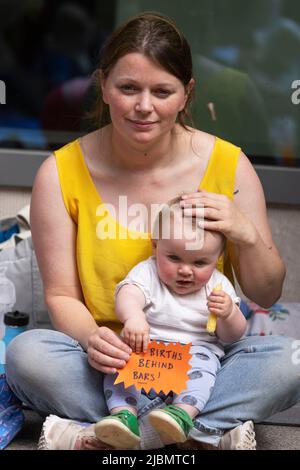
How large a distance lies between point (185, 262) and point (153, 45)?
46 centimetres

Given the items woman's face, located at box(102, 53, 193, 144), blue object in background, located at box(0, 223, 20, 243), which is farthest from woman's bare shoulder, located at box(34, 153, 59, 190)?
blue object in background, located at box(0, 223, 20, 243)

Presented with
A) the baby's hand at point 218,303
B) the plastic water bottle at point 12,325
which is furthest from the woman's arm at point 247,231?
the plastic water bottle at point 12,325

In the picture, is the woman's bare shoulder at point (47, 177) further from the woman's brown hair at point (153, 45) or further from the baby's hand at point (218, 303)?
the baby's hand at point (218, 303)

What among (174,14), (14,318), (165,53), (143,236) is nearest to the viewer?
(165,53)

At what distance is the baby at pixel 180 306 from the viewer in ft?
6.37

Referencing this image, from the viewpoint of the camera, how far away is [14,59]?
10.2ft

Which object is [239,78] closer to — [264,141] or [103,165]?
[264,141]

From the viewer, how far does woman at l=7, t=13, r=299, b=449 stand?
1.99 meters

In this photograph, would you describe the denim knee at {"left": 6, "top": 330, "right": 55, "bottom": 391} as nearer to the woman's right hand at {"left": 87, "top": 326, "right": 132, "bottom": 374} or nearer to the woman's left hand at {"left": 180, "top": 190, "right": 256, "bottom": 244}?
the woman's right hand at {"left": 87, "top": 326, "right": 132, "bottom": 374}

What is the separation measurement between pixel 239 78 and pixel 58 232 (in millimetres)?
1123

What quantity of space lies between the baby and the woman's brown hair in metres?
0.29

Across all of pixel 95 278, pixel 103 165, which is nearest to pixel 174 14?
pixel 103 165

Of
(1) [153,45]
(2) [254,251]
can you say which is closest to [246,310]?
(2) [254,251]

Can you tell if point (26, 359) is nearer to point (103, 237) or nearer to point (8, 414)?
point (8, 414)
